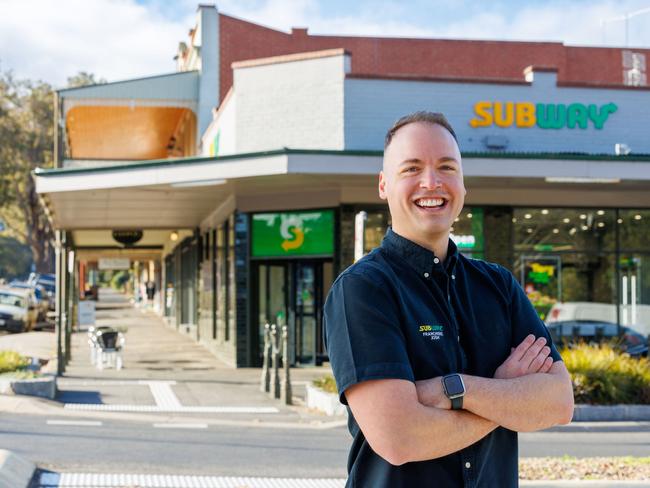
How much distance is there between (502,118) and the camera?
19844 mm

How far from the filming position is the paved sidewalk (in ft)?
45.6

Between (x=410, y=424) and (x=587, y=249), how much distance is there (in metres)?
18.8

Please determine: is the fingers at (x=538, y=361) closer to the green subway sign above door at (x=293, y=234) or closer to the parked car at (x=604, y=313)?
the green subway sign above door at (x=293, y=234)

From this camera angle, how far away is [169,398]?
52.7 feet

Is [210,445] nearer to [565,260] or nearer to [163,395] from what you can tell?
[163,395]

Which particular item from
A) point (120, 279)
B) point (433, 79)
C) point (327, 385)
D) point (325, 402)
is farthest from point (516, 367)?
point (120, 279)

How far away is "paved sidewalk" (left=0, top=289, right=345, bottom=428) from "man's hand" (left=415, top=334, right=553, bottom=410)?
10212mm

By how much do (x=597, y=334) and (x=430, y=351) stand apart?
743 inches

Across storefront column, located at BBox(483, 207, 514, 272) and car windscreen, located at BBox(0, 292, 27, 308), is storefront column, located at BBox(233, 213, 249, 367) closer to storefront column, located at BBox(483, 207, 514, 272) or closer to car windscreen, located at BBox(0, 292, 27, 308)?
storefront column, located at BBox(483, 207, 514, 272)

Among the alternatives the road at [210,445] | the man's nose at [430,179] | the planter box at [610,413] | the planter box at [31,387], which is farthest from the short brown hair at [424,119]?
the planter box at [31,387]

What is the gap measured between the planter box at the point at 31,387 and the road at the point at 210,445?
61.3 inches

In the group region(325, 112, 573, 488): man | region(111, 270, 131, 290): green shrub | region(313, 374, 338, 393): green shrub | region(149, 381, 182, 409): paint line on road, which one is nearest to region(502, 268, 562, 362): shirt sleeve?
region(325, 112, 573, 488): man

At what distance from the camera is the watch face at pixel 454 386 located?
271 cm

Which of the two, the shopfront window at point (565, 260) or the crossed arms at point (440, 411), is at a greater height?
the shopfront window at point (565, 260)
